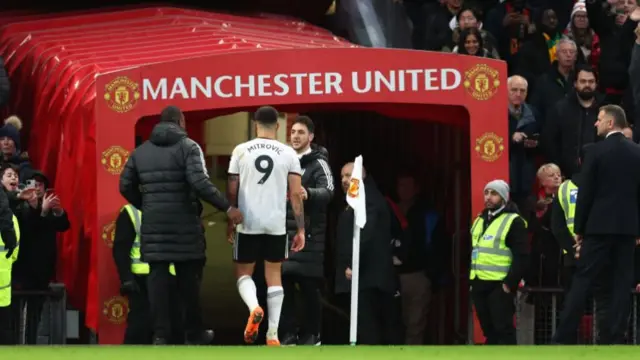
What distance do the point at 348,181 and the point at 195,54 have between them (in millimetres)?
2668

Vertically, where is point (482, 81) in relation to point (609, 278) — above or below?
above

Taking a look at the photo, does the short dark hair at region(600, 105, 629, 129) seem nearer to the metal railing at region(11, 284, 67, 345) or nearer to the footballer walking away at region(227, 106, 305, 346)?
the footballer walking away at region(227, 106, 305, 346)

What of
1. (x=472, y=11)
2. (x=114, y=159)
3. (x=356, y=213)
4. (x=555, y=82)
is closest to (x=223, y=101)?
(x=114, y=159)

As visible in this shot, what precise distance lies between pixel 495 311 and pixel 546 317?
77 cm

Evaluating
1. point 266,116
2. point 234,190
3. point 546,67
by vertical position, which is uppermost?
point 546,67

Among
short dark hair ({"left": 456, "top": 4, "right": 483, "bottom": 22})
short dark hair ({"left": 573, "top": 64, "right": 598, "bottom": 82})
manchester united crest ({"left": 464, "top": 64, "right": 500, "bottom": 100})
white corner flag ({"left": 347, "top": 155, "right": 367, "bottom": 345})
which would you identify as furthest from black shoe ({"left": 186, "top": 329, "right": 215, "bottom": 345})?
short dark hair ({"left": 456, "top": 4, "right": 483, "bottom": 22})

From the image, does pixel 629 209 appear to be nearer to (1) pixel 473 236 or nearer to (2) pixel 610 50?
(1) pixel 473 236

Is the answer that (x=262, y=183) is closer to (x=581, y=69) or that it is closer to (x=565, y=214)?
(x=565, y=214)

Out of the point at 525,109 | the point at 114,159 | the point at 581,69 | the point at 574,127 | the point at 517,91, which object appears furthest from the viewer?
the point at 525,109

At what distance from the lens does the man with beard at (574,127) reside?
65.6 ft

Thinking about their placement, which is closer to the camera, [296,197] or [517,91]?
[296,197]

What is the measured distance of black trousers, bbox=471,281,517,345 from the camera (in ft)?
59.0

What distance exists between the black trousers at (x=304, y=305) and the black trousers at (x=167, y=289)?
0.80 meters

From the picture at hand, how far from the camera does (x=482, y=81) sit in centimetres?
1881
